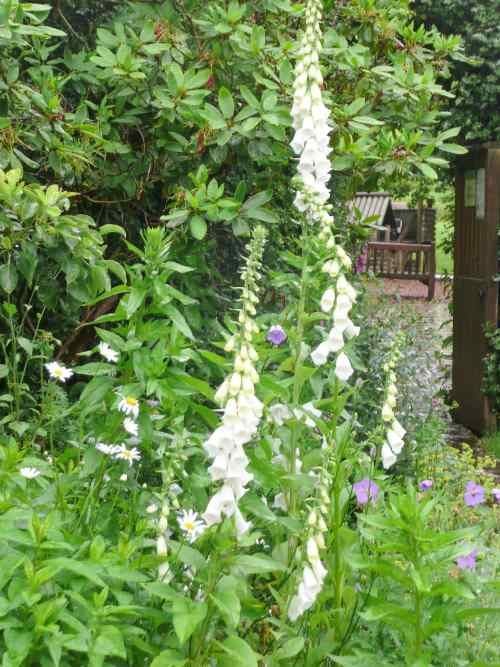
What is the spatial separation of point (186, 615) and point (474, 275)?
6642mm

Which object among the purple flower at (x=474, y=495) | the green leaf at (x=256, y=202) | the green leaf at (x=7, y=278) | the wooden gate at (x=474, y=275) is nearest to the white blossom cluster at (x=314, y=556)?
the purple flower at (x=474, y=495)

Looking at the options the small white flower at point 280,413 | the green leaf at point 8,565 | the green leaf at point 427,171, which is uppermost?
the green leaf at point 427,171

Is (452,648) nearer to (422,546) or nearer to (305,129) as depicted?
(422,546)

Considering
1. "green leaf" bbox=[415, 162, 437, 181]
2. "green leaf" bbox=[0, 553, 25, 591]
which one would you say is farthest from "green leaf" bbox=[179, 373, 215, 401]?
"green leaf" bbox=[415, 162, 437, 181]

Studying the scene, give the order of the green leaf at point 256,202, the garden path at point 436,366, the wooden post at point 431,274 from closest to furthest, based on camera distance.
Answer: the green leaf at point 256,202
the garden path at point 436,366
the wooden post at point 431,274

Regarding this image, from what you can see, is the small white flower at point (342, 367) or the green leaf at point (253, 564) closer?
the green leaf at point (253, 564)

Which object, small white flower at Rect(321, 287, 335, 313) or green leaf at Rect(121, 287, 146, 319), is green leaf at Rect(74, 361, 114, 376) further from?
small white flower at Rect(321, 287, 335, 313)

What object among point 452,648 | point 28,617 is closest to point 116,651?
point 28,617

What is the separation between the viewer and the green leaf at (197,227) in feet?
13.5

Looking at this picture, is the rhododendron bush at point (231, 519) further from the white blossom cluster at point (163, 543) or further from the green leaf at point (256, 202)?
the green leaf at point (256, 202)

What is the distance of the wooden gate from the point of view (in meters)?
8.04

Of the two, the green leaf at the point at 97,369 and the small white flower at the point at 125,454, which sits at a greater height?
the green leaf at the point at 97,369

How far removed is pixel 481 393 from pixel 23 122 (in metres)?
5.09

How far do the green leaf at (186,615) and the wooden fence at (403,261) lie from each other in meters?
16.4
